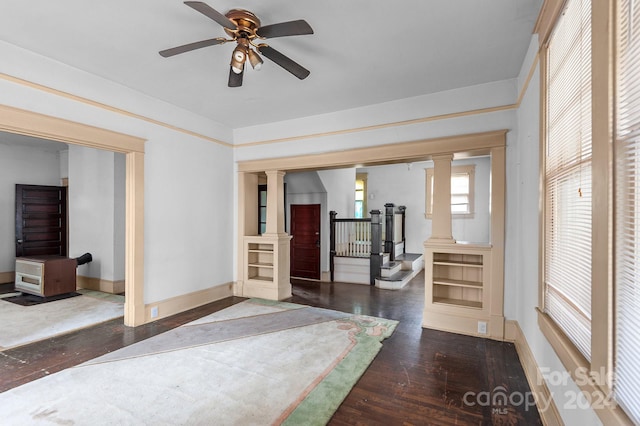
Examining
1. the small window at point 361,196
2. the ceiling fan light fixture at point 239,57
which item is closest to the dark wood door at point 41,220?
the ceiling fan light fixture at point 239,57

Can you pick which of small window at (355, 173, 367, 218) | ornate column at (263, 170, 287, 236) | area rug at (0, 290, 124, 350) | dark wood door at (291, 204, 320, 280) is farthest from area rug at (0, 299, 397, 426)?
small window at (355, 173, 367, 218)

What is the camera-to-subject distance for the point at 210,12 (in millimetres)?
2033

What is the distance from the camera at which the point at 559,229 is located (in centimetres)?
202

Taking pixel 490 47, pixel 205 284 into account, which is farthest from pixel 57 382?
pixel 490 47

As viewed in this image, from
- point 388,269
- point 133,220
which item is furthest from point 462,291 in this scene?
point 133,220

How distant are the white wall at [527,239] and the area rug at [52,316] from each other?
16.7 feet

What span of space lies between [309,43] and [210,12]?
107 cm

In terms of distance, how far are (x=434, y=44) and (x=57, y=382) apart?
4614mm

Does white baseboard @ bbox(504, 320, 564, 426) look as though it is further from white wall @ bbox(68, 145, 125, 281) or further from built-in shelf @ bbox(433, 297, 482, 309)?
white wall @ bbox(68, 145, 125, 281)

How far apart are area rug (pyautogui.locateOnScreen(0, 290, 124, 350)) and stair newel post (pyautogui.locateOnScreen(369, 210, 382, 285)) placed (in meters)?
4.70

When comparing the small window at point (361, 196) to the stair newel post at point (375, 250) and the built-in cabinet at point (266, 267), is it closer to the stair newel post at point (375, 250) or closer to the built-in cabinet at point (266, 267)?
the stair newel post at point (375, 250)

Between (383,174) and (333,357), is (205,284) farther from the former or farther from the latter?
(383,174)

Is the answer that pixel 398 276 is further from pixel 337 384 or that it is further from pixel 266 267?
pixel 337 384

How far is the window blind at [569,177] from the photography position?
1.56 m
